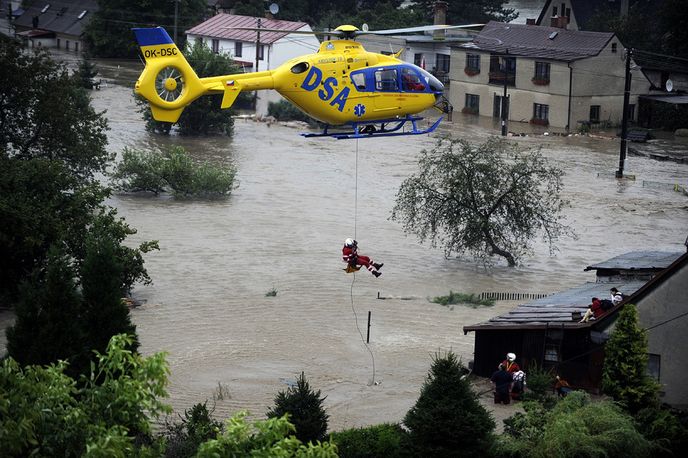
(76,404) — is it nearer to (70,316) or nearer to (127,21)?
(70,316)

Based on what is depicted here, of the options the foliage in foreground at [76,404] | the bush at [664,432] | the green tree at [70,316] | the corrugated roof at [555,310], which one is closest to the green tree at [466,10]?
the corrugated roof at [555,310]

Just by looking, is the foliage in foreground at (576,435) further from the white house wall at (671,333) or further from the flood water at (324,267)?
the flood water at (324,267)

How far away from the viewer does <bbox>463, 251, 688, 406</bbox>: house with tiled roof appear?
2477 centimetres

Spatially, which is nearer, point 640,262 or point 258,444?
point 258,444

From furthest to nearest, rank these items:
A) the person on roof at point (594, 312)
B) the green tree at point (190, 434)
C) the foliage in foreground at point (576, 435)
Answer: the person on roof at point (594, 312), the foliage in foreground at point (576, 435), the green tree at point (190, 434)

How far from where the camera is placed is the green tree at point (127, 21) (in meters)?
89.0

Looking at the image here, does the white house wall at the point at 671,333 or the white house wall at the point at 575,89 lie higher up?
the white house wall at the point at 575,89

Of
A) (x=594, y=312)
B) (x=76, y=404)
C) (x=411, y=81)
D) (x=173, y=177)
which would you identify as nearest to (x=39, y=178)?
(x=411, y=81)

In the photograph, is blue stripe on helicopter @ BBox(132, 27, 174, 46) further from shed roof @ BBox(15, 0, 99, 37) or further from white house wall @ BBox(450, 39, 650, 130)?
shed roof @ BBox(15, 0, 99, 37)

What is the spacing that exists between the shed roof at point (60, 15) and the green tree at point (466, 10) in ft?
81.3

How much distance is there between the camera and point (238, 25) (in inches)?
3396

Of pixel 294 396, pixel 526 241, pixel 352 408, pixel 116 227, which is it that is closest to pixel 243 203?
pixel 526 241

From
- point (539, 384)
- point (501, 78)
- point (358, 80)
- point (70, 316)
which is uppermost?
point (358, 80)

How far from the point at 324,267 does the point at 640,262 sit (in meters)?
11.4
